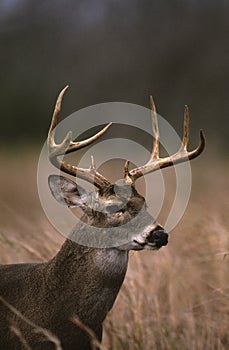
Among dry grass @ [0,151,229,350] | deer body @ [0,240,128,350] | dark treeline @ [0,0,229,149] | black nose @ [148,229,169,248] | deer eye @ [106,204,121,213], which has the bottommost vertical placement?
dark treeline @ [0,0,229,149]

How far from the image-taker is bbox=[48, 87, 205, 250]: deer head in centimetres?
557

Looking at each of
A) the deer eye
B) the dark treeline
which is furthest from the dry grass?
the dark treeline

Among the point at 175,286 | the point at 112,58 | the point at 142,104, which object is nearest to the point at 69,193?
the point at 175,286

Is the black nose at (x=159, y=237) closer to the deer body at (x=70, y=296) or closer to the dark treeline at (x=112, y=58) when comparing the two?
the deer body at (x=70, y=296)

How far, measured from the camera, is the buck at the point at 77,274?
5.47m

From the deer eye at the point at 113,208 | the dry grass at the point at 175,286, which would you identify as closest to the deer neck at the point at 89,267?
the deer eye at the point at 113,208

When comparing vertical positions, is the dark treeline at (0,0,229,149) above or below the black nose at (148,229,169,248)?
below

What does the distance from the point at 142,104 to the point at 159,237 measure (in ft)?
59.4

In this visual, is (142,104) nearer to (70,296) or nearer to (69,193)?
(69,193)

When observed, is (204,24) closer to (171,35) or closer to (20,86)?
(171,35)

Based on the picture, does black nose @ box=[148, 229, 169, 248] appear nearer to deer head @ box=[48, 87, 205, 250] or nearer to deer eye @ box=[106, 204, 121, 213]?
deer head @ box=[48, 87, 205, 250]

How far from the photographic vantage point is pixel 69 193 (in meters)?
5.82

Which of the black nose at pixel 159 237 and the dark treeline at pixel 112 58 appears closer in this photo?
the black nose at pixel 159 237

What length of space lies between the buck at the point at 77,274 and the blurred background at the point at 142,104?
502 millimetres
